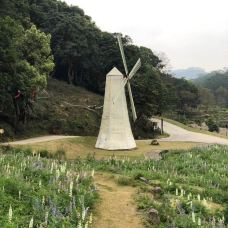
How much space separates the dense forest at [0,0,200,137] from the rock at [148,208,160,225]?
113ft

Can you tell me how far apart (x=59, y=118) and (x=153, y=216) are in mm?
50271

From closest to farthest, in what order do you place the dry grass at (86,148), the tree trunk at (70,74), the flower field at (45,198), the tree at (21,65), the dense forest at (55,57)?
the flower field at (45,198) → the dry grass at (86,148) → the tree at (21,65) → the dense forest at (55,57) → the tree trunk at (70,74)

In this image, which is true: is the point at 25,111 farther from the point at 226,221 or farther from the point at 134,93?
the point at 226,221

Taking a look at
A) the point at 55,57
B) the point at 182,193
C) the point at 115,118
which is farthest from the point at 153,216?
the point at 55,57

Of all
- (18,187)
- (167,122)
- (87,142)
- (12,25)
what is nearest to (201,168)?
(18,187)

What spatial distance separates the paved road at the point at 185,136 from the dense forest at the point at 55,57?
443 cm

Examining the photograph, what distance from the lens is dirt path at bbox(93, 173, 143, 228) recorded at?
48.6 feet

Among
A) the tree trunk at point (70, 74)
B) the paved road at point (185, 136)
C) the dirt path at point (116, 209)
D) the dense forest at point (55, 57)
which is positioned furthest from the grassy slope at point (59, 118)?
the dirt path at point (116, 209)

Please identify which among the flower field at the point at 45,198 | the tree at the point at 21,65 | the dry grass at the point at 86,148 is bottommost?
the dry grass at the point at 86,148

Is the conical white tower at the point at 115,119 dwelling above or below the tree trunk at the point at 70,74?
below

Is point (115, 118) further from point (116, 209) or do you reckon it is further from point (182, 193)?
point (116, 209)

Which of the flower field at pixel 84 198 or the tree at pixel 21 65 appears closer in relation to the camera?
the flower field at pixel 84 198

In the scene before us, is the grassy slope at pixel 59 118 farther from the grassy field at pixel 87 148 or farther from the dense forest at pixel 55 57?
the grassy field at pixel 87 148

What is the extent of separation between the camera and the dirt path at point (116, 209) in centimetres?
1480
